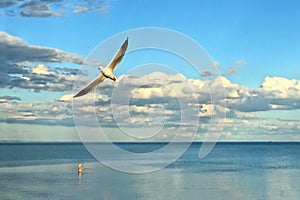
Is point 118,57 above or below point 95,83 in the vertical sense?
above

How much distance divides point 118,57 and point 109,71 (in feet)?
2.19

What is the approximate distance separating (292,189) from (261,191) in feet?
15.8

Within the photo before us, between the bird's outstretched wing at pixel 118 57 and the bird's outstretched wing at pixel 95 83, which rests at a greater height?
the bird's outstretched wing at pixel 118 57

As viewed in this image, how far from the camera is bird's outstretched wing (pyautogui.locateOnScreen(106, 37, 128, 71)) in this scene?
21672mm

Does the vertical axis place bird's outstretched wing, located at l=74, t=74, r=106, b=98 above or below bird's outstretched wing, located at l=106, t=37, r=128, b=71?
below

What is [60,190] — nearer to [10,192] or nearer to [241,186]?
[10,192]

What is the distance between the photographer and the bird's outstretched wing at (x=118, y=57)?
21672 millimetres

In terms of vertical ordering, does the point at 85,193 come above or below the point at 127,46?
below

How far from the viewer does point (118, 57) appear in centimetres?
2186

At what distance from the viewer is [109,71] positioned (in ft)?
71.8

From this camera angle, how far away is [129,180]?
80.7 meters

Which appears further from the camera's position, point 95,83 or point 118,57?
point 95,83

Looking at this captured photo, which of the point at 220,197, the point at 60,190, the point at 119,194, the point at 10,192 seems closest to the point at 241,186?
the point at 220,197

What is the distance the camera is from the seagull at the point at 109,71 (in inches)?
854
